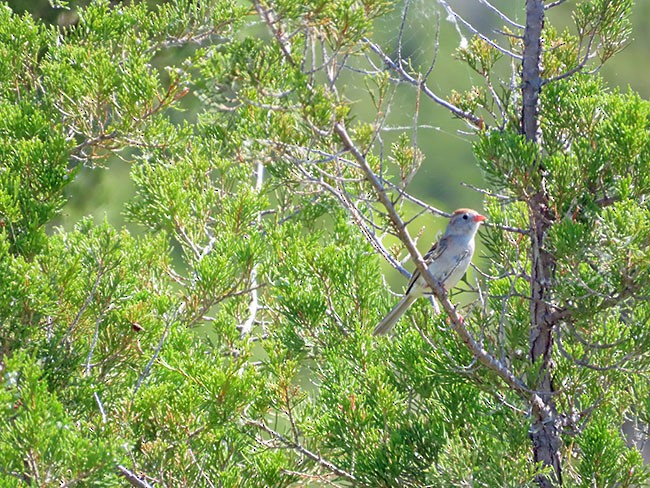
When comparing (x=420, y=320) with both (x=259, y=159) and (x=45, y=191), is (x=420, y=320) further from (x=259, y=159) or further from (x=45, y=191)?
(x=45, y=191)

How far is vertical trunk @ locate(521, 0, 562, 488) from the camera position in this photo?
3211 mm

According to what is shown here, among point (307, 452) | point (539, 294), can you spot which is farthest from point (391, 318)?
point (539, 294)

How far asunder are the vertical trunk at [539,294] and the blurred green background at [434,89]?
18 centimetres

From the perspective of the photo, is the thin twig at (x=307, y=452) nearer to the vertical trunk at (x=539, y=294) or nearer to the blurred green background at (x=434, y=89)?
the vertical trunk at (x=539, y=294)

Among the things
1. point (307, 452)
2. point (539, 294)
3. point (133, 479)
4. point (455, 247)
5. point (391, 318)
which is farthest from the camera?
point (455, 247)

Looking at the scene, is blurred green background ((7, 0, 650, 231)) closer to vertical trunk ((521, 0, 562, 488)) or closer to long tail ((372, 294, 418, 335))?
vertical trunk ((521, 0, 562, 488))

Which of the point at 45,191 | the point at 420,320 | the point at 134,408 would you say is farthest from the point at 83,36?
the point at 420,320

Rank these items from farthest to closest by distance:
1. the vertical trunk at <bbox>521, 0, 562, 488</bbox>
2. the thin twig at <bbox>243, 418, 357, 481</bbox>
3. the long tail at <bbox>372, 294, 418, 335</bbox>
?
1. the long tail at <bbox>372, 294, 418, 335</bbox>
2. the thin twig at <bbox>243, 418, 357, 481</bbox>
3. the vertical trunk at <bbox>521, 0, 562, 488</bbox>

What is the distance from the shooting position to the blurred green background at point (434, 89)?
379cm

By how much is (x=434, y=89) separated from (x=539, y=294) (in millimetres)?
15493

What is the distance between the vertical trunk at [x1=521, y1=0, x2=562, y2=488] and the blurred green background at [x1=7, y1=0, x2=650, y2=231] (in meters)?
0.18

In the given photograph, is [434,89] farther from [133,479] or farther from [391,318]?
[133,479]

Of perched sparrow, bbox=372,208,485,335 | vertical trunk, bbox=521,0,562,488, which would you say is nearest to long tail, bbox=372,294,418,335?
perched sparrow, bbox=372,208,485,335

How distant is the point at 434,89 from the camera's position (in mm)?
18250
